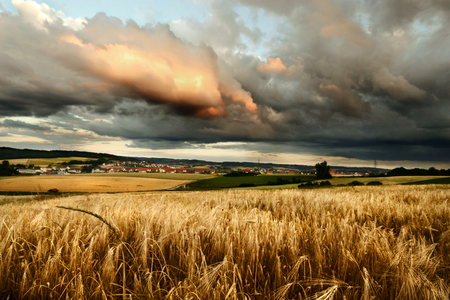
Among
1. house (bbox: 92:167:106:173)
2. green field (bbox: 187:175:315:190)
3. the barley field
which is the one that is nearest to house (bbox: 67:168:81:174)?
house (bbox: 92:167:106:173)

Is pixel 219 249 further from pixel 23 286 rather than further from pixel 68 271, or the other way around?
pixel 23 286

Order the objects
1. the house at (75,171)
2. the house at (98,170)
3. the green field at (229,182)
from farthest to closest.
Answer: the house at (98,170) → the house at (75,171) → the green field at (229,182)

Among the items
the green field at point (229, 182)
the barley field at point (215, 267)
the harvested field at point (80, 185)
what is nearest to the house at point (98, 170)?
the harvested field at point (80, 185)

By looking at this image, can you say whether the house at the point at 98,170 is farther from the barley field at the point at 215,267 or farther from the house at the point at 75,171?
the barley field at the point at 215,267

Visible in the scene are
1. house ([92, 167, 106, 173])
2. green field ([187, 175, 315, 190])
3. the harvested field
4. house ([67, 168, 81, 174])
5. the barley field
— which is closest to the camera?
the barley field

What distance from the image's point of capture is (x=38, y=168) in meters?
123

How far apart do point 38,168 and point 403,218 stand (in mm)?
161457

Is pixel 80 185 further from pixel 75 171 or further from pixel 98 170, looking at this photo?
pixel 75 171

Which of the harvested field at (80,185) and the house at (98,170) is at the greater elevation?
the house at (98,170)

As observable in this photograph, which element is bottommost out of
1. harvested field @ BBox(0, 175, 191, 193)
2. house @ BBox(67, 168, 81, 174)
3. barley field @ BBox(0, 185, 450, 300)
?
harvested field @ BBox(0, 175, 191, 193)

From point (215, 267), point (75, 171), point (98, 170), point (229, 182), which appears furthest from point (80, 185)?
point (215, 267)

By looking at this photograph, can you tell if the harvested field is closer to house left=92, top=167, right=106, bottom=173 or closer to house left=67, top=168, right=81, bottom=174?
house left=92, top=167, right=106, bottom=173

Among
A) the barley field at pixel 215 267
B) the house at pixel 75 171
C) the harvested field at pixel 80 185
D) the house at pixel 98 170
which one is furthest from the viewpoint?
the house at pixel 98 170

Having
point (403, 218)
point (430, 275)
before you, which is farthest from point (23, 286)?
point (403, 218)
